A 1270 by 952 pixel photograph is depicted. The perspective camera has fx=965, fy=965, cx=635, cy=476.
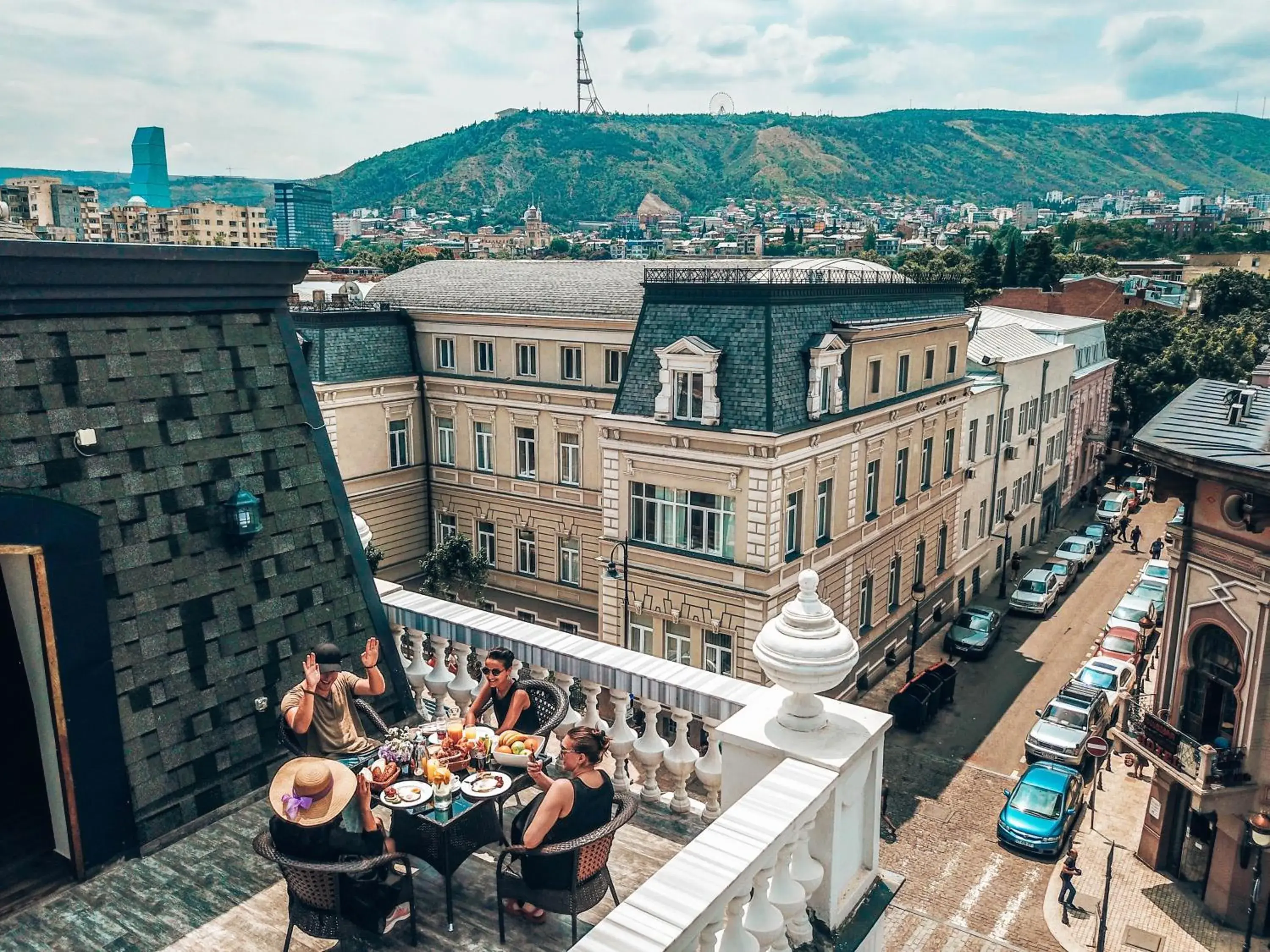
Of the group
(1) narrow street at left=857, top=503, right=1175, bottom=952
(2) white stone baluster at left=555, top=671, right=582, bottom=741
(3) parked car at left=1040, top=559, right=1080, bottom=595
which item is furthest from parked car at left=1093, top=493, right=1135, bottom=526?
(2) white stone baluster at left=555, top=671, right=582, bottom=741

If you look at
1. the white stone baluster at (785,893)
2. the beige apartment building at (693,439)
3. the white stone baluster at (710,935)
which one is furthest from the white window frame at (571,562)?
the white stone baluster at (710,935)

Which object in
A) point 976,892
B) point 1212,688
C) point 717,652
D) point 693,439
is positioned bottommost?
point 976,892

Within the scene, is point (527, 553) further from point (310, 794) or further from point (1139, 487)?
point (1139, 487)

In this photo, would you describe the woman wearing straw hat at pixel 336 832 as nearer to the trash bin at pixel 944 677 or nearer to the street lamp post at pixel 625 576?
the street lamp post at pixel 625 576

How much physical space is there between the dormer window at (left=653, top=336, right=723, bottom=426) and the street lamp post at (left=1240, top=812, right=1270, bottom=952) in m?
16.1

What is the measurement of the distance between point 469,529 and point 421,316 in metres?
9.28

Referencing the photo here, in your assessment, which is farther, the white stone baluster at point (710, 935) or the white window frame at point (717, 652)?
the white window frame at point (717, 652)

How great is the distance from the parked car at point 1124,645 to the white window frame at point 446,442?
27.7 m

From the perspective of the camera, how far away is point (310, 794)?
6312mm

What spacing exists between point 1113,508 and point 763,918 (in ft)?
205

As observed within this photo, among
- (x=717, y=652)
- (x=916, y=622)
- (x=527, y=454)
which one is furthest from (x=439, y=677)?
(x=527, y=454)

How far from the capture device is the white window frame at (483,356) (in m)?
39.2

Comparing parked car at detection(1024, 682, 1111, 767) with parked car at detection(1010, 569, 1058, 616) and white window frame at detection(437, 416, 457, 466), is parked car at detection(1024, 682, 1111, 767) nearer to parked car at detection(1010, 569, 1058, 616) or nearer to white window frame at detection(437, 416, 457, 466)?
parked car at detection(1010, 569, 1058, 616)

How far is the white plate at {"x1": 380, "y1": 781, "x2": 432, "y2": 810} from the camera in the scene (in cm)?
698
